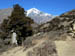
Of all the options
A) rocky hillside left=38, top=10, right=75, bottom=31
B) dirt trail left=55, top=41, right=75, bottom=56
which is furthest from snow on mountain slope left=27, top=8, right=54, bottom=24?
dirt trail left=55, top=41, right=75, bottom=56

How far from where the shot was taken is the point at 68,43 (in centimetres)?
1397

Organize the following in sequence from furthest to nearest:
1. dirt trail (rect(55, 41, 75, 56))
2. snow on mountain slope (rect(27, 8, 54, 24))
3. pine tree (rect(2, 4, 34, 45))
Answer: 1. pine tree (rect(2, 4, 34, 45))
2. snow on mountain slope (rect(27, 8, 54, 24))
3. dirt trail (rect(55, 41, 75, 56))

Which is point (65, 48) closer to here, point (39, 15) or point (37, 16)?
point (39, 15)

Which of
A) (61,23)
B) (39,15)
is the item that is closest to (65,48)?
(39,15)

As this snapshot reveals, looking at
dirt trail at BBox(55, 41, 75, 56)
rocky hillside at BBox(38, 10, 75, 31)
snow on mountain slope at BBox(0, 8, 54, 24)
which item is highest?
snow on mountain slope at BBox(0, 8, 54, 24)

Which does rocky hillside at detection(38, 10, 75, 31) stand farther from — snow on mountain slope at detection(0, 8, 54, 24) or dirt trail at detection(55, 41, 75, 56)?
dirt trail at detection(55, 41, 75, 56)

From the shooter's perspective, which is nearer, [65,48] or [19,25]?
[65,48]

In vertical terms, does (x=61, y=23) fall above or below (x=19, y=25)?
below

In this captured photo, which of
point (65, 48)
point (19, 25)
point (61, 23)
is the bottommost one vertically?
point (65, 48)

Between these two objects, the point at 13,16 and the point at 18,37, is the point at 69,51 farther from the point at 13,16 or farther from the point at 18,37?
the point at 13,16

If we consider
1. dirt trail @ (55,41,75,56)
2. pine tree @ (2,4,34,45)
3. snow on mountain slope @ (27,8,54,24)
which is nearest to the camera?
dirt trail @ (55,41,75,56)

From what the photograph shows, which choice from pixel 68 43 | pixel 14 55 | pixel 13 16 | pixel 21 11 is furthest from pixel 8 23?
pixel 68 43

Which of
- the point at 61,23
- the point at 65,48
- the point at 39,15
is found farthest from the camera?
the point at 61,23

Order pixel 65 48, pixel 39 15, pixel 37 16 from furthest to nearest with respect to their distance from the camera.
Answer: pixel 37 16, pixel 39 15, pixel 65 48
